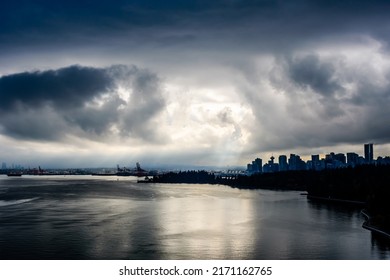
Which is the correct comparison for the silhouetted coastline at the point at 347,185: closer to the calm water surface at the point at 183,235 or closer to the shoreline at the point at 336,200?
the shoreline at the point at 336,200

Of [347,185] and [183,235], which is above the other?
[347,185]

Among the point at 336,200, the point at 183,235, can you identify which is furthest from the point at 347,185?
the point at 183,235

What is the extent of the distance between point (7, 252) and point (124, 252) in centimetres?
276

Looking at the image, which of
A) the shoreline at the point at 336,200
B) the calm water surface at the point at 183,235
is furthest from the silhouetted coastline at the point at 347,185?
the calm water surface at the point at 183,235

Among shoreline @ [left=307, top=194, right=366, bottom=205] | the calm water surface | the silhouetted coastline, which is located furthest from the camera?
shoreline @ [left=307, top=194, right=366, bottom=205]

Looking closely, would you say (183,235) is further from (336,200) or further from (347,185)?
(347,185)

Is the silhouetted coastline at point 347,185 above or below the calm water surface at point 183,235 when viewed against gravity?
above

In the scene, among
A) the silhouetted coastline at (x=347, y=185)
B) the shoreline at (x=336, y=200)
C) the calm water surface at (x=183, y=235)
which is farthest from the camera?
the shoreline at (x=336, y=200)

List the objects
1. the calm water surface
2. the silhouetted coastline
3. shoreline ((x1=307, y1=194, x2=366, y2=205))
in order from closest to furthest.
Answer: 1. the calm water surface
2. the silhouetted coastline
3. shoreline ((x1=307, y1=194, x2=366, y2=205))

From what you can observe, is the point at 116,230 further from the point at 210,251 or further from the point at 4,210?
the point at 4,210

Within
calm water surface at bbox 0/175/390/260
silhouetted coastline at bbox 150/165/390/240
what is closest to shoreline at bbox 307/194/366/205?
silhouetted coastline at bbox 150/165/390/240

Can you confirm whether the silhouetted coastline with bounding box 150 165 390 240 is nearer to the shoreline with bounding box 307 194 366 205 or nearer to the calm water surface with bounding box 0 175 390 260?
the shoreline with bounding box 307 194 366 205
